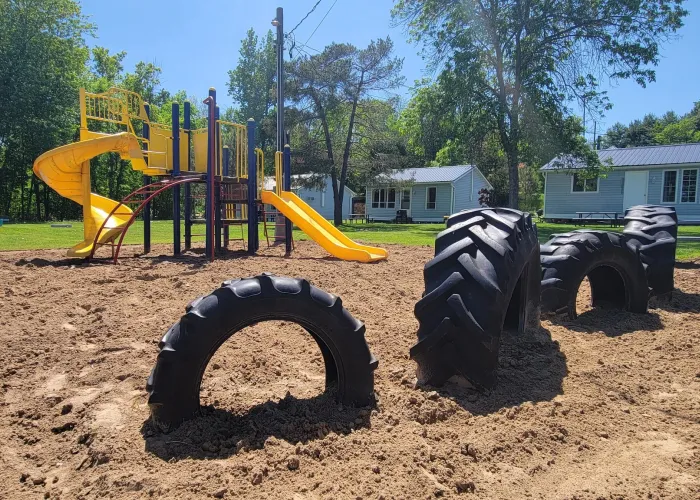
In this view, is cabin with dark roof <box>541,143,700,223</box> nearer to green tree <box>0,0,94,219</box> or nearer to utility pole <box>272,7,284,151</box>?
utility pole <box>272,7,284,151</box>

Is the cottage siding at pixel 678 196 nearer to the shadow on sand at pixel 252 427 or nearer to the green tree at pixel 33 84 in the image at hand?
the shadow on sand at pixel 252 427

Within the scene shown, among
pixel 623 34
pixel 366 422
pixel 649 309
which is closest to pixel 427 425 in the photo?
pixel 366 422

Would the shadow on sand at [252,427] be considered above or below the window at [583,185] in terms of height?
Answer: below

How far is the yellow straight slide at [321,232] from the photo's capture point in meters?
10.1

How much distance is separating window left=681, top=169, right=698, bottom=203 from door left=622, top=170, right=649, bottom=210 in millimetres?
1814

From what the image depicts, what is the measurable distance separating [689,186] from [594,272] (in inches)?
1084

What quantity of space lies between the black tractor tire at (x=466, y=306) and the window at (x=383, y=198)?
126 feet

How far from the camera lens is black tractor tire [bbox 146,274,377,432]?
9.08 feet

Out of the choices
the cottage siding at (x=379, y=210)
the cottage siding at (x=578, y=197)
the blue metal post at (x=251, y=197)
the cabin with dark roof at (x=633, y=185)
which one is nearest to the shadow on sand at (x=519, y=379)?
the blue metal post at (x=251, y=197)

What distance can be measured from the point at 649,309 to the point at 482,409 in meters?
4.00

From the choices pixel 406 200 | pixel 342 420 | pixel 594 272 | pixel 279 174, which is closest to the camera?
pixel 342 420

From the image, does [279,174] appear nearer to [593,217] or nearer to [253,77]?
[593,217]

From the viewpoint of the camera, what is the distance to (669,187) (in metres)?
29.1

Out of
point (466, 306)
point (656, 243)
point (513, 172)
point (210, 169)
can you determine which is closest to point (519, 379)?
point (466, 306)
